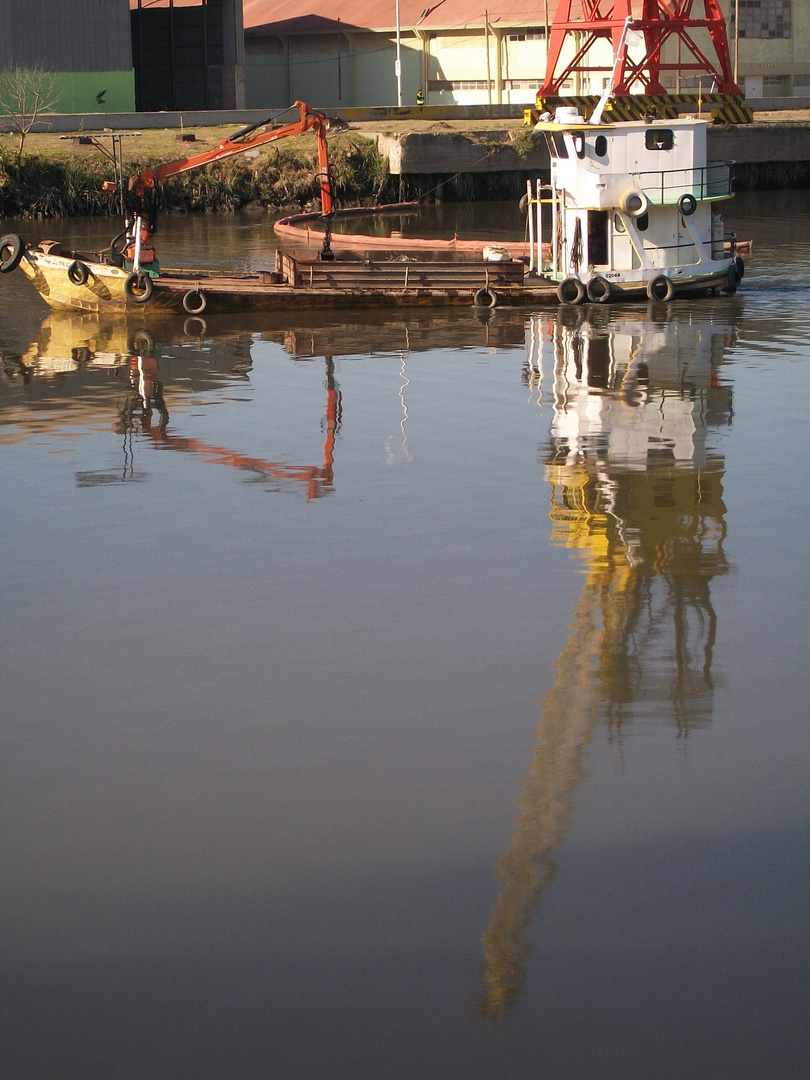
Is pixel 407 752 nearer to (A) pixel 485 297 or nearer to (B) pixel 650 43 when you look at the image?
(A) pixel 485 297

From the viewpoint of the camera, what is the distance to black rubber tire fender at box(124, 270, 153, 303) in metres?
23.7

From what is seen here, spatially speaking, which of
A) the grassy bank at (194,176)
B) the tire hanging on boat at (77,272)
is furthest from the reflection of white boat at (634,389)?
the grassy bank at (194,176)

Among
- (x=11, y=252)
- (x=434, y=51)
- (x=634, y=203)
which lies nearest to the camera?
(x=634, y=203)

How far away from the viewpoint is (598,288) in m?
24.0

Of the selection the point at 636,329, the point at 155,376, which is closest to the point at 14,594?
the point at 155,376

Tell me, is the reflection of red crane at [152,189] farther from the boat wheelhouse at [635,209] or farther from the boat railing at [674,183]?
the boat railing at [674,183]

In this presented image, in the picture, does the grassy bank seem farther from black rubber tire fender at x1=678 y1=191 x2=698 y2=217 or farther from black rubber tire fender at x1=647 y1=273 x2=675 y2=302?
black rubber tire fender at x1=678 y1=191 x2=698 y2=217

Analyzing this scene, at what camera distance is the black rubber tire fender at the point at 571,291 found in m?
24.0

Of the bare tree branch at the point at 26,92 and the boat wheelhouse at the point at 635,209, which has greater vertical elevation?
the bare tree branch at the point at 26,92

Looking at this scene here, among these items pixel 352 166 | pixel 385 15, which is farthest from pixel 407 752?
pixel 385 15

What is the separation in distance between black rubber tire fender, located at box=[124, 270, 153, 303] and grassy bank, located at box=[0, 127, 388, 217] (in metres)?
21.6

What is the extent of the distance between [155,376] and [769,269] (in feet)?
50.0

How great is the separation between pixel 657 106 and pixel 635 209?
177 centimetres

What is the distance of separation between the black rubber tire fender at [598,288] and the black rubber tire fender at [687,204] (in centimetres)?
173
